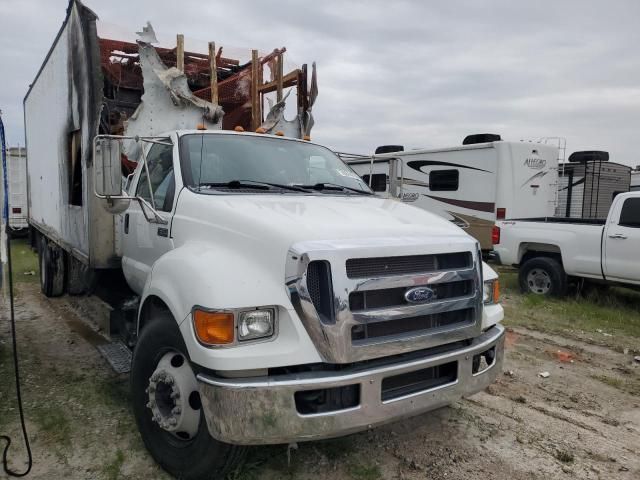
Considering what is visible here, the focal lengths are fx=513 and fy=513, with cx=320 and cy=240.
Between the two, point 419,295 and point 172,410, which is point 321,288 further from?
point 172,410

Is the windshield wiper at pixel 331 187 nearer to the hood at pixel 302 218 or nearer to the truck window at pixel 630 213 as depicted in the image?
the hood at pixel 302 218

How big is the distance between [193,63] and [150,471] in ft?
16.5

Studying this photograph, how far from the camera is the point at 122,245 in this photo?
15.5ft

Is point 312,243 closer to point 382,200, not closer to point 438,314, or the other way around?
point 438,314

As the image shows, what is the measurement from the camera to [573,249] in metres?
8.23

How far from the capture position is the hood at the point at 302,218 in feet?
9.44

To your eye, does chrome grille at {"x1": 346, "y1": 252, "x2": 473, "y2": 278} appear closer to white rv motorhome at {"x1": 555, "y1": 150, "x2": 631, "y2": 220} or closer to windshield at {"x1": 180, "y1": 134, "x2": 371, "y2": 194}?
windshield at {"x1": 180, "y1": 134, "x2": 371, "y2": 194}

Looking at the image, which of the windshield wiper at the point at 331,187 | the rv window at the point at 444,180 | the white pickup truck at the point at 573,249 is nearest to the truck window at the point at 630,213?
the white pickup truck at the point at 573,249

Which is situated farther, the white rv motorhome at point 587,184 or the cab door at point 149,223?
the white rv motorhome at point 587,184

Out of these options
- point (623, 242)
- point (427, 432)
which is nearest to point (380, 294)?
point (427, 432)

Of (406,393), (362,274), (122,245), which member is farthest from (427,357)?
(122,245)

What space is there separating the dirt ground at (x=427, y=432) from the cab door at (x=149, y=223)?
1.12 m

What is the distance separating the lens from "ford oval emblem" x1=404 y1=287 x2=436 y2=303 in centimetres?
286

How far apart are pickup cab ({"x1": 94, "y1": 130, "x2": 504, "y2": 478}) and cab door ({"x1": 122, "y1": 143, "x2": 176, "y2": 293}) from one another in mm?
111
